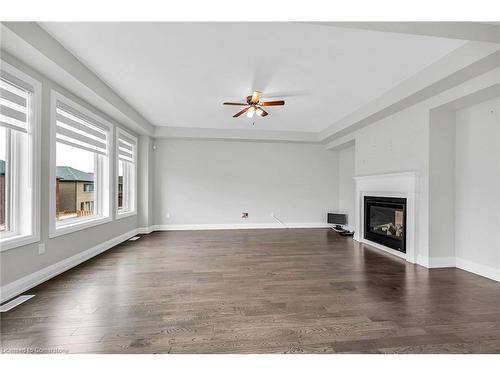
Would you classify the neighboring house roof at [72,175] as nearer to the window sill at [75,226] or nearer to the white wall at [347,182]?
the window sill at [75,226]

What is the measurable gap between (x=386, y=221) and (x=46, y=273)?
16.3 feet

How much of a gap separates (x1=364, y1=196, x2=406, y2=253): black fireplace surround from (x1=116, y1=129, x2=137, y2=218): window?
4.89 m

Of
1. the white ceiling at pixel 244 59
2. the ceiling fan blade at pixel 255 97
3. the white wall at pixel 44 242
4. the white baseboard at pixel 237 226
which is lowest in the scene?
the white baseboard at pixel 237 226

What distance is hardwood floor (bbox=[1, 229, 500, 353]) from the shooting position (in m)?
1.61

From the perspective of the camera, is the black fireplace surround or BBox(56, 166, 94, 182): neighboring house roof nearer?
BBox(56, 166, 94, 182): neighboring house roof

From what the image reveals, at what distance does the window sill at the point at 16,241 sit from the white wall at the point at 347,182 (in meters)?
6.01

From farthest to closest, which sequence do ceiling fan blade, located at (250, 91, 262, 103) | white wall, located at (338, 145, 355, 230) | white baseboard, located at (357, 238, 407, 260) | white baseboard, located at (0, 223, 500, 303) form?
white wall, located at (338, 145, 355, 230), white baseboard, located at (357, 238, 407, 260), ceiling fan blade, located at (250, 91, 262, 103), white baseboard, located at (0, 223, 500, 303)

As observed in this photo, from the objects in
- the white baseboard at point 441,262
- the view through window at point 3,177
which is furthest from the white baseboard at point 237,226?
the view through window at point 3,177

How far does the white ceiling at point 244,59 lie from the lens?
2.27m

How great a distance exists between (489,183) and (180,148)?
5.84 meters

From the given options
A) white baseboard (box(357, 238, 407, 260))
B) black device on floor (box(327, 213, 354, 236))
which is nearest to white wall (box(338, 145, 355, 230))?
black device on floor (box(327, 213, 354, 236))

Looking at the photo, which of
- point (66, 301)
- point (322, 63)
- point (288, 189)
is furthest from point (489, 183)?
point (66, 301)

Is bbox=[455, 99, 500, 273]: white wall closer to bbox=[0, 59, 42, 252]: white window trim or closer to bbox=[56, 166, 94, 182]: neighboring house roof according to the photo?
bbox=[0, 59, 42, 252]: white window trim

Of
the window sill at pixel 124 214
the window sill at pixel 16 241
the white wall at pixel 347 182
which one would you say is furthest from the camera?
the white wall at pixel 347 182
